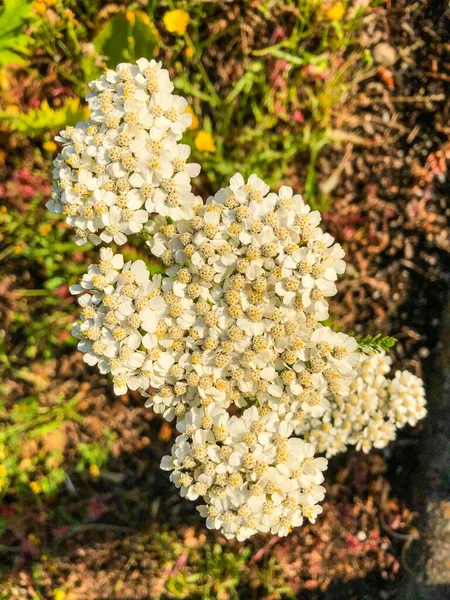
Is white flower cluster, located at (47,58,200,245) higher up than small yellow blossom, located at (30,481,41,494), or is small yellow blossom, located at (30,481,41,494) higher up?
white flower cluster, located at (47,58,200,245)

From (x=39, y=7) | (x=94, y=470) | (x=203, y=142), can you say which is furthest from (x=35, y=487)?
(x=39, y=7)

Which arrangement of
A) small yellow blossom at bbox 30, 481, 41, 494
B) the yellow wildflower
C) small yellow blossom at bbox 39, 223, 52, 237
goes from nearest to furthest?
the yellow wildflower
small yellow blossom at bbox 39, 223, 52, 237
small yellow blossom at bbox 30, 481, 41, 494

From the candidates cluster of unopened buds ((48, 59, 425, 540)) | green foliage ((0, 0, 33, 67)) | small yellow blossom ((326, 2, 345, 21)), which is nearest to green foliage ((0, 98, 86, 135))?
green foliage ((0, 0, 33, 67))

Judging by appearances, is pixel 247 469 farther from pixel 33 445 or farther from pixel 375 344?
pixel 33 445

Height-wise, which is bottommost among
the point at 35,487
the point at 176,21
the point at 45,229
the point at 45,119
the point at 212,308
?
the point at 35,487

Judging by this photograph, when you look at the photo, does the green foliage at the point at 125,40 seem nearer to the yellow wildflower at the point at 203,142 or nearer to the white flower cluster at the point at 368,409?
the yellow wildflower at the point at 203,142

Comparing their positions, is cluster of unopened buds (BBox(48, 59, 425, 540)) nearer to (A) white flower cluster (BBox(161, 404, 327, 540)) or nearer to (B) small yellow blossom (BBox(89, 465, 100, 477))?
(A) white flower cluster (BBox(161, 404, 327, 540))

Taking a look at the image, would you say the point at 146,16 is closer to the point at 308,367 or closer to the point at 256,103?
the point at 256,103
